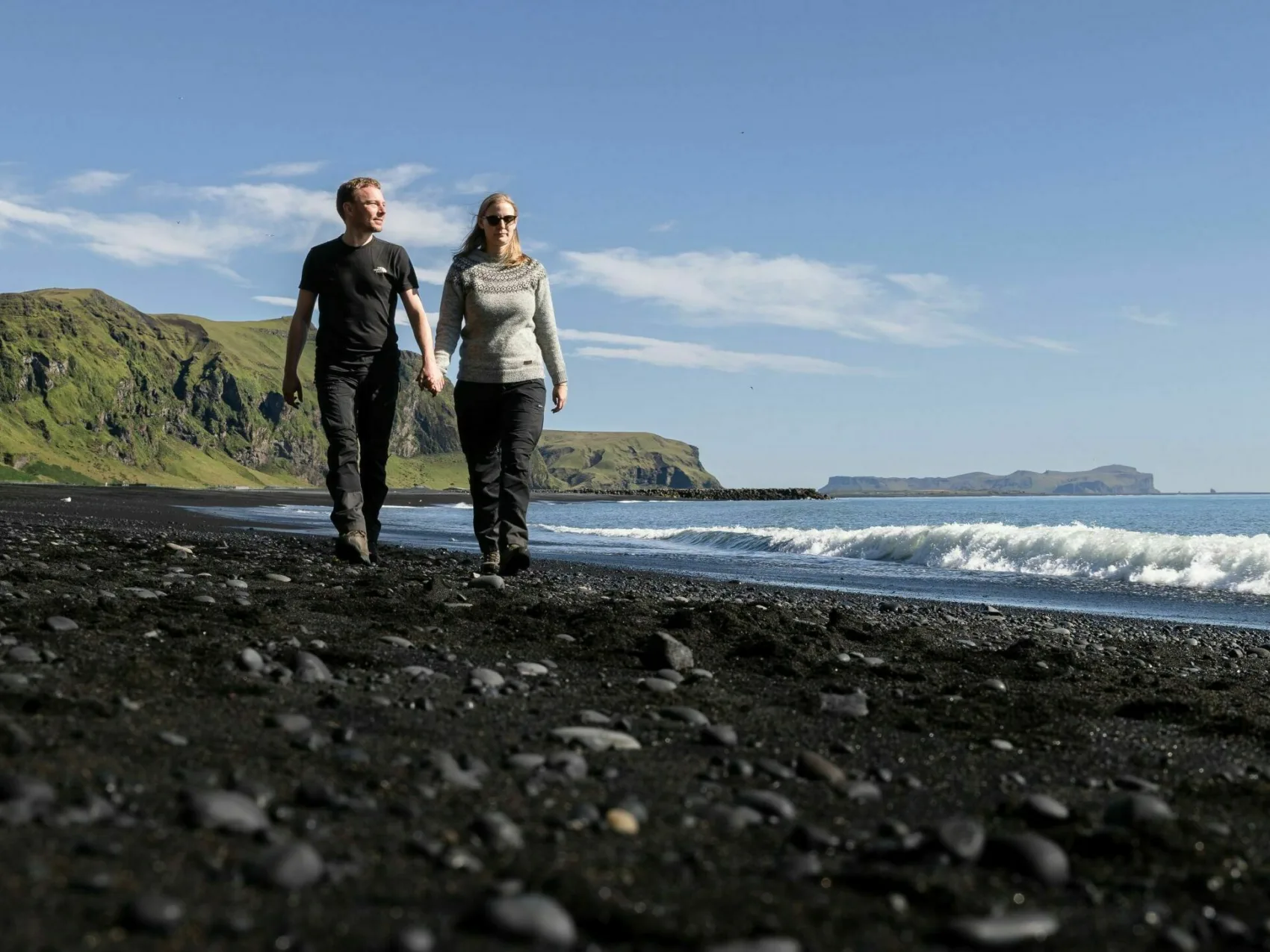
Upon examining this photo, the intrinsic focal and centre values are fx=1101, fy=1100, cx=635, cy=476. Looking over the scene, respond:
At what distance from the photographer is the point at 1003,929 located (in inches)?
83.4

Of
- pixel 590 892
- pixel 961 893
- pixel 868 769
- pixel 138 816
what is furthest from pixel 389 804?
pixel 868 769

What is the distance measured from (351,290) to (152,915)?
8.17m

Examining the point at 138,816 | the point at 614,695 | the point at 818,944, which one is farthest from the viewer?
the point at 614,695

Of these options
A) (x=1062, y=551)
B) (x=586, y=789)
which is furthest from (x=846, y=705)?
(x=1062, y=551)

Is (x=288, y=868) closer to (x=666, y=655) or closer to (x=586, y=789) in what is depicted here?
(x=586, y=789)

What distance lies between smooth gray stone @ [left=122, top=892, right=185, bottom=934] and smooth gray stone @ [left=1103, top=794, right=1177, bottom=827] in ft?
7.75

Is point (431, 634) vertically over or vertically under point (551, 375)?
under

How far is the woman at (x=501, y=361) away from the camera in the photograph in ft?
31.0

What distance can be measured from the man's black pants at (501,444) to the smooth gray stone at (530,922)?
25.0 feet

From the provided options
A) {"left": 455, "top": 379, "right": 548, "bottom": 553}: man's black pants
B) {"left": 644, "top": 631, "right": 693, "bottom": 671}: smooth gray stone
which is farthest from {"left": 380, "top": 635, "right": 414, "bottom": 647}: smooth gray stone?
{"left": 455, "top": 379, "right": 548, "bottom": 553}: man's black pants

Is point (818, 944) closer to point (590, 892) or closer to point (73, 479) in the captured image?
point (590, 892)

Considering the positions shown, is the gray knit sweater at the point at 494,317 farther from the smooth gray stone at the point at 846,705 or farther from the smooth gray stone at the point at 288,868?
the smooth gray stone at the point at 288,868

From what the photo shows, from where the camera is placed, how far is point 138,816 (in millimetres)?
2537

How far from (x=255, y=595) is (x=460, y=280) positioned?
3.36 meters
